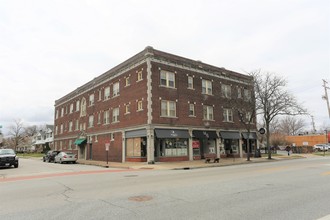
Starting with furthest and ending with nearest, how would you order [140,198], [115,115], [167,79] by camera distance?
[115,115] → [167,79] → [140,198]

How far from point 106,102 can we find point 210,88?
1326 cm

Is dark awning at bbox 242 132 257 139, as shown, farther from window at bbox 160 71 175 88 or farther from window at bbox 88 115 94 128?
window at bbox 88 115 94 128

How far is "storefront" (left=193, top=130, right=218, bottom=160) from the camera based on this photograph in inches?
1171

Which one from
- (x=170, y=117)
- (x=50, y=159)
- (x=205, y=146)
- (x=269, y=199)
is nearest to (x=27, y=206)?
(x=269, y=199)

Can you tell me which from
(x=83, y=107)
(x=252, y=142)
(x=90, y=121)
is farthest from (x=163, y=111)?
(x=83, y=107)

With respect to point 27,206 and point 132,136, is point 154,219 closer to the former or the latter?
point 27,206

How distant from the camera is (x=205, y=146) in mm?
31969

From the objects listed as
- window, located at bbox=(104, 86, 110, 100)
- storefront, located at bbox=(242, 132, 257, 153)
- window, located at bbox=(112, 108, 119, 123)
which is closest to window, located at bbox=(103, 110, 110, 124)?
window, located at bbox=(112, 108, 119, 123)

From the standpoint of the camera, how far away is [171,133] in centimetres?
2725

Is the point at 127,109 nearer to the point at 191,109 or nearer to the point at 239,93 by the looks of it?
the point at 191,109

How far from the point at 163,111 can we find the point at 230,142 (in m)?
11.9

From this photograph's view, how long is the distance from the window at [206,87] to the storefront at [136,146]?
9551 millimetres

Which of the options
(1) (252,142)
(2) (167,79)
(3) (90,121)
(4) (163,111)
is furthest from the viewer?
(3) (90,121)

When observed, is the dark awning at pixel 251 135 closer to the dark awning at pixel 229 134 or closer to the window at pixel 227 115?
the dark awning at pixel 229 134
